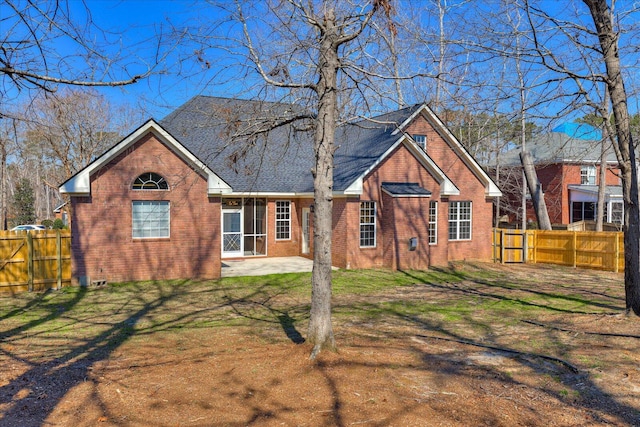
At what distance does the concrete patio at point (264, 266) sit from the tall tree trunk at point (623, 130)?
10471mm

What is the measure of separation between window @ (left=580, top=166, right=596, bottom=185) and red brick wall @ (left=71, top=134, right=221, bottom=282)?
31.4 metres

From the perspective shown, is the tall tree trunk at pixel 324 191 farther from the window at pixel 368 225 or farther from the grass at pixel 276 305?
the window at pixel 368 225

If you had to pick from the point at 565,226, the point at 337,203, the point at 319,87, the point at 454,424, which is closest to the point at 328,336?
the point at 454,424

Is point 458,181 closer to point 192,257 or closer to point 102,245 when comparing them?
point 192,257

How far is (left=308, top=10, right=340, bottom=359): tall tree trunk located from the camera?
6941mm

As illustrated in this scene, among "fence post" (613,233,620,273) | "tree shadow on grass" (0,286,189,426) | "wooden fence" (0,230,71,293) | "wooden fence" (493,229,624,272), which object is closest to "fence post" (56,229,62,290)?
"wooden fence" (0,230,71,293)

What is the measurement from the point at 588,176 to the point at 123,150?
1371 inches

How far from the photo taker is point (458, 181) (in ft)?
70.5

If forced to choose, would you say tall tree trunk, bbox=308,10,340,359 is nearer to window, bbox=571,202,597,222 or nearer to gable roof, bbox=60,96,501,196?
gable roof, bbox=60,96,501,196

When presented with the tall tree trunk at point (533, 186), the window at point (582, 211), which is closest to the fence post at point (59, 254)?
the tall tree trunk at point (533, 186)

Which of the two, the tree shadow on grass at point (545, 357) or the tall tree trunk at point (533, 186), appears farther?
the tall tree trunk at point (533, 186)

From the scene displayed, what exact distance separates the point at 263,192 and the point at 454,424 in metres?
15.6

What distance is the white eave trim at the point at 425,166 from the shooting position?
702 inches

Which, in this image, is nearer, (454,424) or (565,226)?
(454,424)
